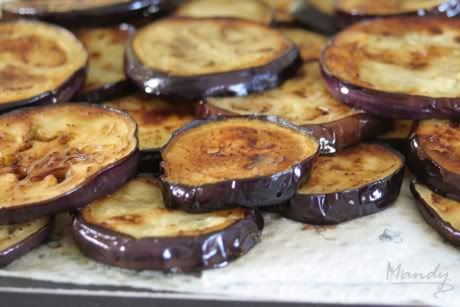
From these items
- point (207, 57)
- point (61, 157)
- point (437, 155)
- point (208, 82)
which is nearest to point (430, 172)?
point (437, 155)

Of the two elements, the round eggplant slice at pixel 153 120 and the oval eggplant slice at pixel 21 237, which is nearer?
the oval eggplant slice at pixel 21 237

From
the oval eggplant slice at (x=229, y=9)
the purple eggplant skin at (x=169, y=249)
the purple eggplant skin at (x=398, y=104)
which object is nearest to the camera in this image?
the purple eggplant skin at (x=169, y=249)

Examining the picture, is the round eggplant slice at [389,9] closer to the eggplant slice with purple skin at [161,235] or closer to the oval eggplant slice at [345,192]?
the oval eggplant slice at [345,192]

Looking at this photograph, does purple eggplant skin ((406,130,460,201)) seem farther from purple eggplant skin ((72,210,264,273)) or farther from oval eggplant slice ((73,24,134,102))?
oval eggplant slice ((73,24,134,102))

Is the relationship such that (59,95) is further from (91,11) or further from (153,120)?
(91,11)

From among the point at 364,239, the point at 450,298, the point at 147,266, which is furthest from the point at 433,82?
the point at 147,266

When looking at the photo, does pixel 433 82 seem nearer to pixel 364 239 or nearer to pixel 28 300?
pixel 364 239

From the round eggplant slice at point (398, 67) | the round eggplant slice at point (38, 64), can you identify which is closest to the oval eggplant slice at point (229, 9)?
the round eggplant slice at point (398, 67)

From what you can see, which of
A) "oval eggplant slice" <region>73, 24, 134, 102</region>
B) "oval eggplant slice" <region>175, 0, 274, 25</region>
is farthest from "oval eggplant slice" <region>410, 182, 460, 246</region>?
"oval eggplant slice" <region>175, 0, 274, 25</region>
